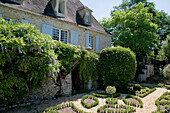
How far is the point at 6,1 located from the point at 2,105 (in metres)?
5.83

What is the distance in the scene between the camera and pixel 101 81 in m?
9.26

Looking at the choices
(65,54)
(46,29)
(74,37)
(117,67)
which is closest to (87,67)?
(117,67)

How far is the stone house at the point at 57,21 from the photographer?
7.42m

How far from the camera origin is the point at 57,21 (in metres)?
9.79

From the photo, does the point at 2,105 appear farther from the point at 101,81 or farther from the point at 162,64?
the point at 162,64

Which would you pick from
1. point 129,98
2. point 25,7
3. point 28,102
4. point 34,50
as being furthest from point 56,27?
point 129,98

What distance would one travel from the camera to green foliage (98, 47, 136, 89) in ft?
27.8

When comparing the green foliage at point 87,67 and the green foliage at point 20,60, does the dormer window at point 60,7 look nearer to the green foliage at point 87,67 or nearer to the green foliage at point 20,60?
the green foliage at point 87,67

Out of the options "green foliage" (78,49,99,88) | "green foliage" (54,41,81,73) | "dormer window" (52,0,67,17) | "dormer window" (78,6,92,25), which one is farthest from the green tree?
"green foliage" (54,41,81,73)

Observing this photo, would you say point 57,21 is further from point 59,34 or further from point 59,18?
point 59,34

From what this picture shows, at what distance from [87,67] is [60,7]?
5.67 m

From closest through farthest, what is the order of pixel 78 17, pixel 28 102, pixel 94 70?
pixel 28 102 < pixel 94 70 < pixel 78 17

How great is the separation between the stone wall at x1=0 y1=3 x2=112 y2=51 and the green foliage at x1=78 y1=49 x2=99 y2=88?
10.4 ft

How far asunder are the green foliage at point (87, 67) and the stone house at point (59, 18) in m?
2.69
